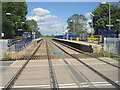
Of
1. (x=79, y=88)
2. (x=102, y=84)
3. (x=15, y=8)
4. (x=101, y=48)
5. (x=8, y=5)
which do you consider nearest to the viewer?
(x=79, y=88)

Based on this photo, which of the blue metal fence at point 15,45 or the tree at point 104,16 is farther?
the tree at point 104,16

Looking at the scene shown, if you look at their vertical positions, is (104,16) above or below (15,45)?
above

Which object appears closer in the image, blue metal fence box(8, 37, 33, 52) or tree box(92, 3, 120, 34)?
blue metal fence box(8, 37, 33, 52)

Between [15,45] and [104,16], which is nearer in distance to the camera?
[15,45]

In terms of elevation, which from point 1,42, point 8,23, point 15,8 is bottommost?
point 1,42

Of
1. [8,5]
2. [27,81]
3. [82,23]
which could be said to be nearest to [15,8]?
[8,5]

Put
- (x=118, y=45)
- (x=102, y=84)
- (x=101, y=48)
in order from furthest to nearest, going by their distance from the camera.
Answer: (x=101, y=48) < (x=118, y=45) < (x=102, y=84)

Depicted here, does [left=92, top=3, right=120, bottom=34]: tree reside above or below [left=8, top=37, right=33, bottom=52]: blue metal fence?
above

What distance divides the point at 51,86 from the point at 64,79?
118cm

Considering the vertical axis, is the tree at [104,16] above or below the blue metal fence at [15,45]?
above

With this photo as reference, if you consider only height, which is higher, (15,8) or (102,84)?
(15,8)

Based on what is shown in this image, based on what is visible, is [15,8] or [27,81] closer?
[27,81]

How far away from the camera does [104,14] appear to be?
222 ft

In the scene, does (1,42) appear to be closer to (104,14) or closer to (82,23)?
(104,14)
